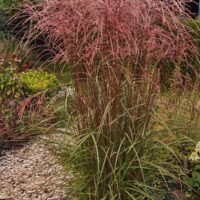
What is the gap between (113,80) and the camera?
3293 millimetres

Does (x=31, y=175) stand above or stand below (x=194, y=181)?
below

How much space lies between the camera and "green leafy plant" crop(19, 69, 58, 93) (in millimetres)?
6148

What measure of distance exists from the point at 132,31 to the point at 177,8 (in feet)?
1.33

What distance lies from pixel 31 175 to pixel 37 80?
6.49ft

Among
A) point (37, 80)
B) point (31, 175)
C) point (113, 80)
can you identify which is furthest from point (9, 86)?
point (113, 80)

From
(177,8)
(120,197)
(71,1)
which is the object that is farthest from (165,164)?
(71,1)

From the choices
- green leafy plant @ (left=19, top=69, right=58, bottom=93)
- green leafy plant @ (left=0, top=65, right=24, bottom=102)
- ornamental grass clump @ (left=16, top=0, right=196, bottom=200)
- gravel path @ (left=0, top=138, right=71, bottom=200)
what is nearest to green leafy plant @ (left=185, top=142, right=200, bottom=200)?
ornamental grass clump @ (left=16, top=0, right=196, bottom=200)

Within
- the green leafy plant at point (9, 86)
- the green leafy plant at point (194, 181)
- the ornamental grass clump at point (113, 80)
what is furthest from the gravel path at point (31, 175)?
the green leafy plant at point (194, 181)

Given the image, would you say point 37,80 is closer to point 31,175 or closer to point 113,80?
point 31,175

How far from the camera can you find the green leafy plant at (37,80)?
6.15 m

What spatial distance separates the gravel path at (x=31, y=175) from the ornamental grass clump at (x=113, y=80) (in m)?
0.52

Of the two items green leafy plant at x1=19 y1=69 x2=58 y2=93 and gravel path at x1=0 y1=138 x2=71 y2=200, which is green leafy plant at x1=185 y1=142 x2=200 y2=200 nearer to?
gravel path at x1=0 y1=138 x2=71 y2=200

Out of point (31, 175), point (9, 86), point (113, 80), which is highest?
A: point (113, 80)

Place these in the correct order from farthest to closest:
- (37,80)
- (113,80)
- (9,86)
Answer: (37,80) < (9,86) < (113,80)
